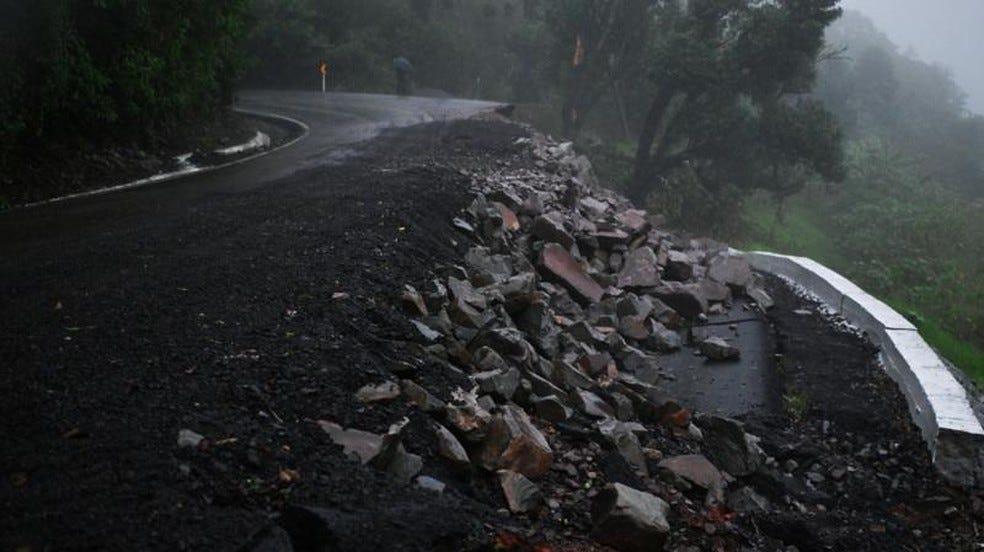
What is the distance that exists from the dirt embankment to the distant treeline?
2458mm

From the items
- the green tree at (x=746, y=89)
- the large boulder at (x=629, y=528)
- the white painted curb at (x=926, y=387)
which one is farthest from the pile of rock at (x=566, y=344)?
the green tree at (x=746, y=89)

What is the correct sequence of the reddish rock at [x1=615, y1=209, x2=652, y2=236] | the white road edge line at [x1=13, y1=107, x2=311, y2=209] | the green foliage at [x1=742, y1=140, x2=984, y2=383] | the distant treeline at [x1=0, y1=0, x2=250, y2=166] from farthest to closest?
the green foliage at [x1=742, y1=140, x2=984, y2=383] → the reddish rock at [x1=615, y1=209, x2=652, y2=236] → the white road edge line at [x1=13, y1=107, x2=311, y2=209] → the distant treeline at [x1=0, y1=0, x2=250, y2=166]

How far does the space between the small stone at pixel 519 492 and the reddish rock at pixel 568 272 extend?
4.76m

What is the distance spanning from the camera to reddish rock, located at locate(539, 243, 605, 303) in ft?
27.7

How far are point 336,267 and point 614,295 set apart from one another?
4021mm

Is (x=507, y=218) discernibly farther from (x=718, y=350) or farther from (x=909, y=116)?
(x=909, y=116)

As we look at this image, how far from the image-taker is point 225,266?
18.4 feet

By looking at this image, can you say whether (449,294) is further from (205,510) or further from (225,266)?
(205,510)

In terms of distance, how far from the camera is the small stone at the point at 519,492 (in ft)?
11.8

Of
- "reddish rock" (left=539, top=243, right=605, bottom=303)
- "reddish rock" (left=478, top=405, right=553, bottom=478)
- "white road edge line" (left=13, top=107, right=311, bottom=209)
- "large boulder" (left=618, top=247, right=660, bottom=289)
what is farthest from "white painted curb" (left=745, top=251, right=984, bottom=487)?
"white road edge line" (left=13, top=107, right=311, bottom=209)

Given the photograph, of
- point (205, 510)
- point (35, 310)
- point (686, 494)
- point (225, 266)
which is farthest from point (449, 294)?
point (205, 510)

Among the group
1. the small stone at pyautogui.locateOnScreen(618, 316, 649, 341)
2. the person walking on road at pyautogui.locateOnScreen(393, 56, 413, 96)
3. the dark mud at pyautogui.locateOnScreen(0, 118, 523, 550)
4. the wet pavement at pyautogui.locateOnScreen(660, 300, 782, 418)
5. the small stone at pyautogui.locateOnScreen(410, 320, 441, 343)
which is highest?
the person walking on road at pyautogui.locateOnScreen(393, 56, 413, 96)

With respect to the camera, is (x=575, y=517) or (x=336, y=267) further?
(x=336, y=267)

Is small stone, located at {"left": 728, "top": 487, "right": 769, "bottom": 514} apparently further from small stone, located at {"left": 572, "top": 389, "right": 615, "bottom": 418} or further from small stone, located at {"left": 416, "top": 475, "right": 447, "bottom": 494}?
small stone, located at {"left": 416, "top": 475, "right": 447, "bottom": 494}
